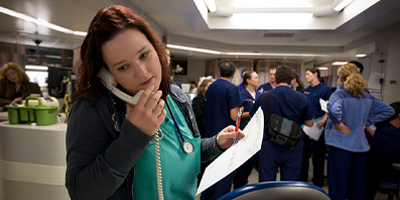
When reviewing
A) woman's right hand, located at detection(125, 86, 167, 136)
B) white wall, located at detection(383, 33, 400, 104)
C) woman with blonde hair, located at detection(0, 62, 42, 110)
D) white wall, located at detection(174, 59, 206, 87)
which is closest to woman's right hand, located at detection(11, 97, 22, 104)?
woman with blonde hair, located at detection(0, 62, 42, 110)

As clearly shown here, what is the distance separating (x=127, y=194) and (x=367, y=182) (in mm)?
2931

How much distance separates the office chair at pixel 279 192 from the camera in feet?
2.06

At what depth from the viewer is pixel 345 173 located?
8.05 feet

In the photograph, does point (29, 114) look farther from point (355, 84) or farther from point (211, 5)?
point (355, 84)

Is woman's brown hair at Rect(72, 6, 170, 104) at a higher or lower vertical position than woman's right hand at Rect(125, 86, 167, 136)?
higher

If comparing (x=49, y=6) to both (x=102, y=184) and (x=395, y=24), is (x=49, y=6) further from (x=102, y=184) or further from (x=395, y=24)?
(x=395, y=24)

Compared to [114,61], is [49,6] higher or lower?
higher

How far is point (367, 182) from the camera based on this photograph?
2.48 m

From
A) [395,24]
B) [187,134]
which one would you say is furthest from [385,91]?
[187,134]

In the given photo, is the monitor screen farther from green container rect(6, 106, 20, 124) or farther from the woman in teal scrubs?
the woman in teal scrubs

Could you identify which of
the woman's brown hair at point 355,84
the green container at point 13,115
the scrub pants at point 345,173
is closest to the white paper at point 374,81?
the woman's brown hair at point 355,84

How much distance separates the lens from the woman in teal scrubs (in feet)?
1.80

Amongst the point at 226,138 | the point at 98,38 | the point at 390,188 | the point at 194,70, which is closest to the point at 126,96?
the point at 98,38

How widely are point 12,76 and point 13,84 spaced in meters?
0.14
